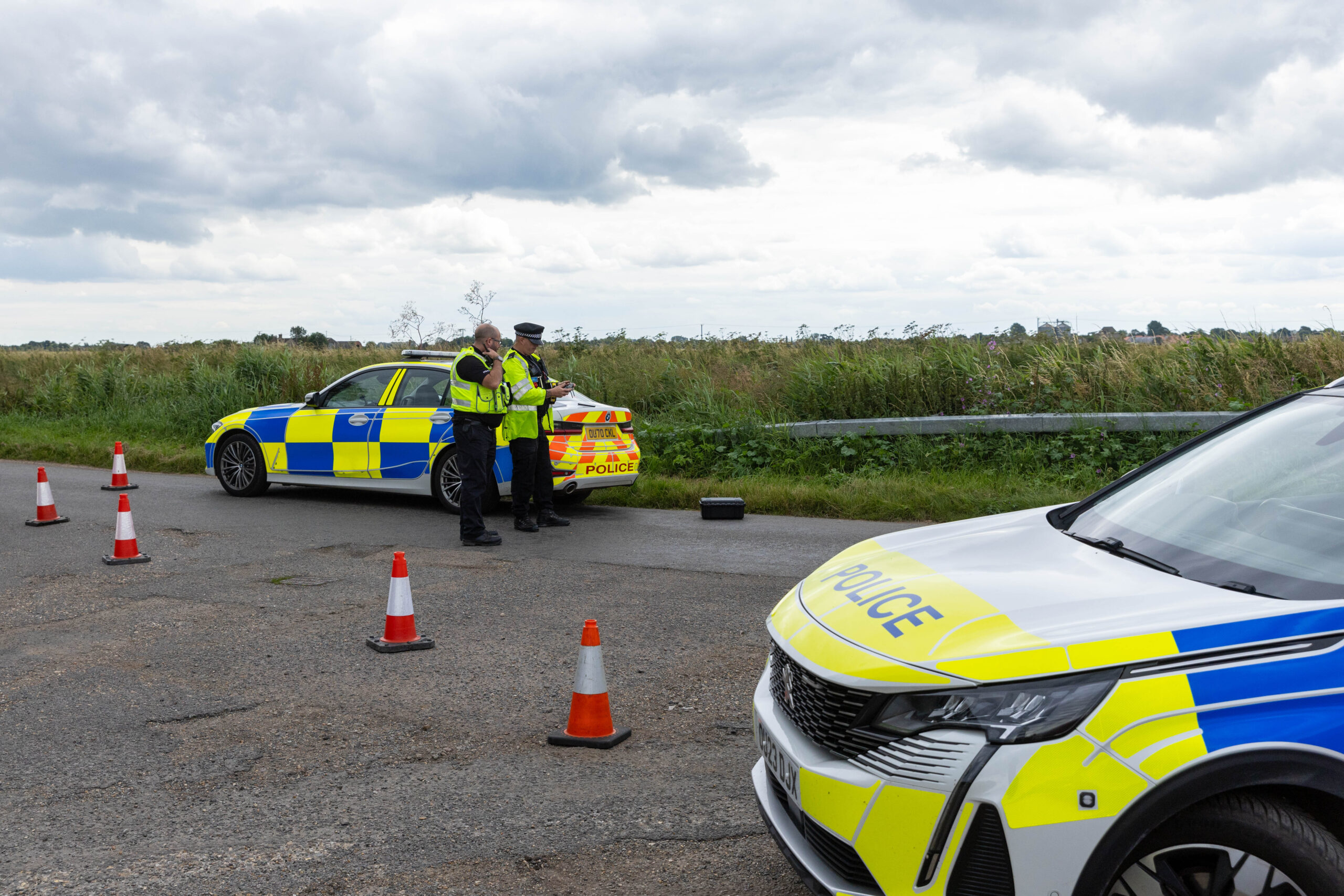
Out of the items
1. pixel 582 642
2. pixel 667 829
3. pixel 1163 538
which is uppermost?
pixel 1163 538

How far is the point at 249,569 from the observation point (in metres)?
8.11

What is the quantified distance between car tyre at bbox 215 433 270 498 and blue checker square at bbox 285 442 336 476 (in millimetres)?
416

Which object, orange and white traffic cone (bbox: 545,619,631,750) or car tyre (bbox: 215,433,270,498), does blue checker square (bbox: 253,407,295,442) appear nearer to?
car tyre (bbox: 215,433,270,498)

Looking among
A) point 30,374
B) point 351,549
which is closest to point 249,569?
point 351,549

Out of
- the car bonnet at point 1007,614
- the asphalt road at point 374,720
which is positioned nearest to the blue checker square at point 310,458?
the asphalt road at point 374,720

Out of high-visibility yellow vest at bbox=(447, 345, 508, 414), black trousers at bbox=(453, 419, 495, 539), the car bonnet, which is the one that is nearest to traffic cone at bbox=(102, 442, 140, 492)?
black trousers at bbox=(453, 419, 495, 539)

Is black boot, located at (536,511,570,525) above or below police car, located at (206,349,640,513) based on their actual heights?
below

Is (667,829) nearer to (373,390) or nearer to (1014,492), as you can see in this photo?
(1014,492)

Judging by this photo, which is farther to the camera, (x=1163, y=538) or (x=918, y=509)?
(x=918, y=509)

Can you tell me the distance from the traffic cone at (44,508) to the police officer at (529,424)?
4331mm

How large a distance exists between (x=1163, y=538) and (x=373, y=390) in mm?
9546

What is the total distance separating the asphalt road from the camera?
349cm

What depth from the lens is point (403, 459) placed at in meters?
11.2

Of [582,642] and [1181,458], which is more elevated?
[1181,458]
